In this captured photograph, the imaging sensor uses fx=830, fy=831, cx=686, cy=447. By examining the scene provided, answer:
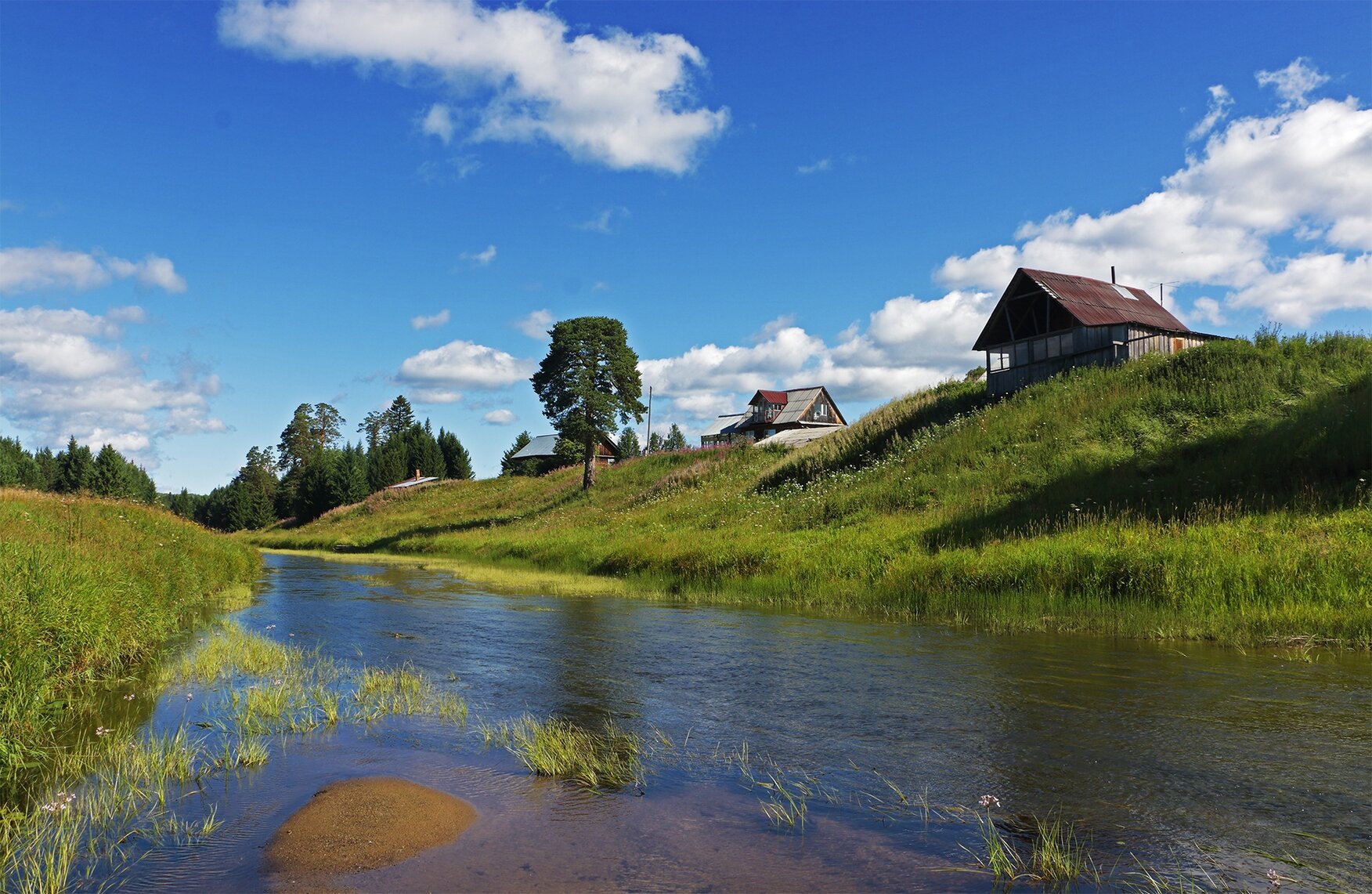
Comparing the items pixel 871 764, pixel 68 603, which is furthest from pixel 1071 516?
pixel 68 603

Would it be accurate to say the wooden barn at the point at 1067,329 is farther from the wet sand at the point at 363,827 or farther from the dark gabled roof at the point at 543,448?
the dark gabled roof at the point at 543,448

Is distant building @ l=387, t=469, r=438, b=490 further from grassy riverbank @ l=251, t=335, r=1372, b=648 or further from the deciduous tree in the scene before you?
grassy riverbank @ l=251, t=335, r=1372, b=648

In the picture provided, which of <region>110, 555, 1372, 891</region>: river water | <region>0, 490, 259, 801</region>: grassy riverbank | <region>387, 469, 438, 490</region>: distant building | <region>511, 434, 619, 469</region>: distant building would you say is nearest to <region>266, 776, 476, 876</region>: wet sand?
<region>110, 555, 1372, 891</region>: river water

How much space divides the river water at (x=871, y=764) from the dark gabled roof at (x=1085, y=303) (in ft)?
99.0

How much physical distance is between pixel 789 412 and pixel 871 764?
8828 cm

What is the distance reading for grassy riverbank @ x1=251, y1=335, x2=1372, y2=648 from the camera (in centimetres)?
1485

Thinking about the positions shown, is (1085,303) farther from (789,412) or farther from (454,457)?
(454,457)

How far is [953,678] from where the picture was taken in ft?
36.8

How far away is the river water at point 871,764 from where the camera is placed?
18.8ft

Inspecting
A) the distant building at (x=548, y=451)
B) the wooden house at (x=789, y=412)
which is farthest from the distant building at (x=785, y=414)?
the distant building at (x=548, y=451)

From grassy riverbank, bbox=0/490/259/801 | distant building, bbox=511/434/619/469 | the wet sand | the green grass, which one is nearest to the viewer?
the wet sand

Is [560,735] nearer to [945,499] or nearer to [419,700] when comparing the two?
[419,700]

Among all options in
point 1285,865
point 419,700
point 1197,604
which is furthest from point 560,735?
point 1197,604

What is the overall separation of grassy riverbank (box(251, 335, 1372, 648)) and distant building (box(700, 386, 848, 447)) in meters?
47.5
